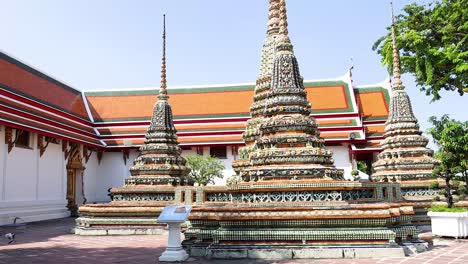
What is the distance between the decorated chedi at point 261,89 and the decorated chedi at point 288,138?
2.73 m

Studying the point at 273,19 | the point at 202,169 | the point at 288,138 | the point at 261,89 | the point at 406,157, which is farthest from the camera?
the point at 202,169

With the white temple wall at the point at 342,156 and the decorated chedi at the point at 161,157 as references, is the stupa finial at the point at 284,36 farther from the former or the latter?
the white temple wall at the point at 342,156

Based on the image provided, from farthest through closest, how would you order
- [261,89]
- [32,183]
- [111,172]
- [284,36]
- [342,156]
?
1. [111,172]
2. [342,156]
3. [32,183]
4. [261,89]
5. [284,36]

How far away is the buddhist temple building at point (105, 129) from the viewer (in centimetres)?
1844

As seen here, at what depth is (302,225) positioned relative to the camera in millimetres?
8094

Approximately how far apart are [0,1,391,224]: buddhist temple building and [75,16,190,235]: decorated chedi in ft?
1.81

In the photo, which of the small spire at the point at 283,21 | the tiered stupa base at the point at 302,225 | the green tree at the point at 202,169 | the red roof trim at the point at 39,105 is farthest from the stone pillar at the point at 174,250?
the green tree at the point at 202,169

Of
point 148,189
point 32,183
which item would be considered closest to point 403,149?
point 148,189

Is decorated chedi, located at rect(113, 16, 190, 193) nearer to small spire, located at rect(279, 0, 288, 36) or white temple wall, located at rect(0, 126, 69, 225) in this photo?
white temple wall, located at rect(0, 126, 69, 225)

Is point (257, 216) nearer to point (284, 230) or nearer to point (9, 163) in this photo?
point (284, 230)

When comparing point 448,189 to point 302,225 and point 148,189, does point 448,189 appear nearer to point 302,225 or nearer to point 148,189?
point 302,225

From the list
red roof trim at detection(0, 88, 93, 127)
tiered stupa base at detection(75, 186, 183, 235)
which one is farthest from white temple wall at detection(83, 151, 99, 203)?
tiered stupa base at detection(75, 186, 183, 235)

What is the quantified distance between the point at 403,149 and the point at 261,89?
17.2 feet

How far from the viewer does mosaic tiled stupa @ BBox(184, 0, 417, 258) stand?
310 inches
